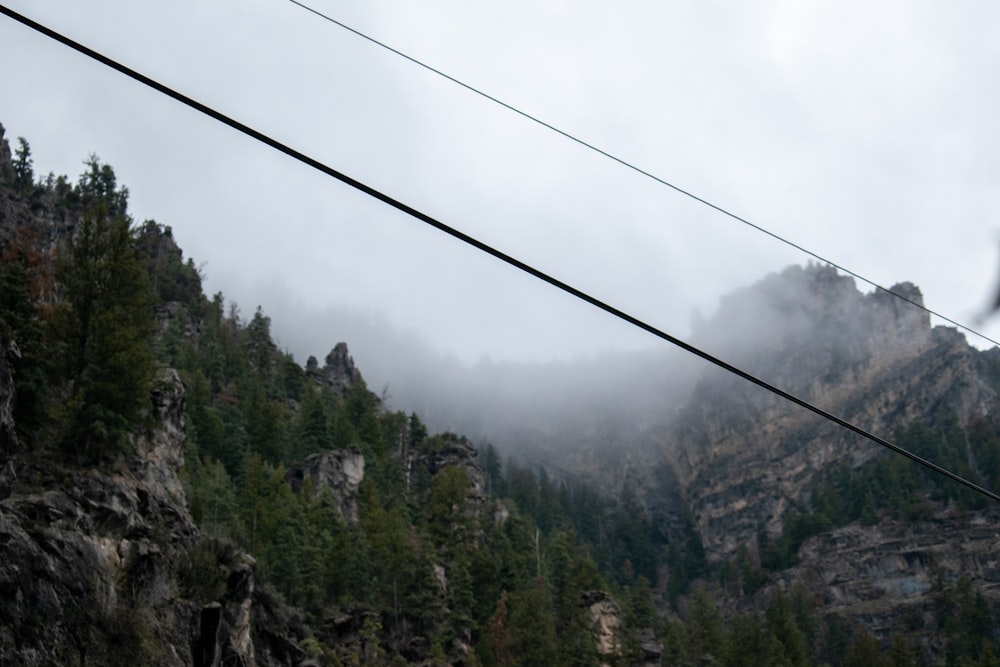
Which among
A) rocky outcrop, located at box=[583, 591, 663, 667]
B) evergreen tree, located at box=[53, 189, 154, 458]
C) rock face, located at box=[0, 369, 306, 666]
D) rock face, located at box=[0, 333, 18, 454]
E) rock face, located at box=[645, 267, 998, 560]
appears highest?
rock face, located at box=[645, 267, 998, 560]

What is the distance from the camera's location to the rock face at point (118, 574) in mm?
23875

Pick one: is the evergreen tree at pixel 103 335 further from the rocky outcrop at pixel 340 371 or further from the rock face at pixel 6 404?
the rocky outcrop at pixel 340 371

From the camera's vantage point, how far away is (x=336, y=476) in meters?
73.7

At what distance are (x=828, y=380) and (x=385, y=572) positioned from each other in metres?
132

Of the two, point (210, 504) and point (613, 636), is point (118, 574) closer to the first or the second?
point (210, 504)

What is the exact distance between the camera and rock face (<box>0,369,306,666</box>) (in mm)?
23875

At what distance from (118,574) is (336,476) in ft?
148

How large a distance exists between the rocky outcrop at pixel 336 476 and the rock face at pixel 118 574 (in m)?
33.6

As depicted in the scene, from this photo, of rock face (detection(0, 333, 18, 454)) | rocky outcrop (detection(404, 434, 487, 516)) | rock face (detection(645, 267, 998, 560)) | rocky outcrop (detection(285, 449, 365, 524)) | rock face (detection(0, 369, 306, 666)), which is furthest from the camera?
rock face (detection(645, 267, 998, 560))

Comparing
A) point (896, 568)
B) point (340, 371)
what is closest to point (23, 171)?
point (340, 371)

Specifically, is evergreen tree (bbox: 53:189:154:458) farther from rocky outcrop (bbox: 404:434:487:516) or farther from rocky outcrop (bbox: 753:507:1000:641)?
rocky outcrop (bbox: 753:507:1000:641)

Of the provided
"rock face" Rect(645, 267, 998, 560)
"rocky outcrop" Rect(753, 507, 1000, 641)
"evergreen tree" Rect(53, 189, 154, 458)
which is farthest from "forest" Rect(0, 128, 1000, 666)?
"rock face" Rect(645, 267, 998, 560)

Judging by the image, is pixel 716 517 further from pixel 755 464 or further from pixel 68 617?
pixel 68 617

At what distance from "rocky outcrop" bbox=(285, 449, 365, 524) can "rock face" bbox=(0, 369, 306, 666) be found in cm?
3357
